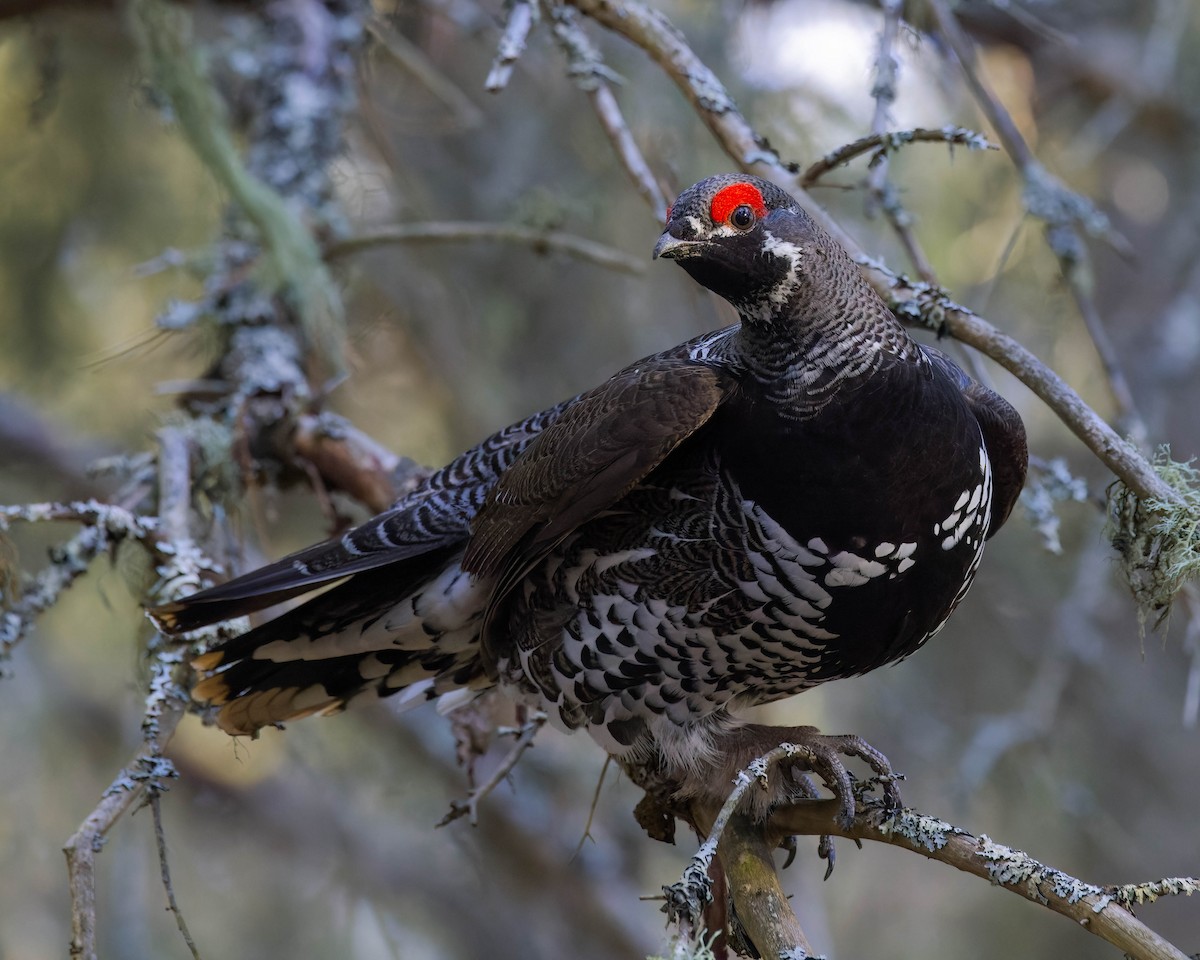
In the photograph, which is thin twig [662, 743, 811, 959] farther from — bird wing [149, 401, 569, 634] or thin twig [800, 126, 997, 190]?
thin twig [800, 126, 997, 190]

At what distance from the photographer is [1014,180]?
17.6ft

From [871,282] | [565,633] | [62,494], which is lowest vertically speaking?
[565,633]

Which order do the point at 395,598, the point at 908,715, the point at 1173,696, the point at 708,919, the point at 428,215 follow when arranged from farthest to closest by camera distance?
the point at 1173,696, the point at 908,715, the point at 428,215, the point at 395,598, the point at 708,919

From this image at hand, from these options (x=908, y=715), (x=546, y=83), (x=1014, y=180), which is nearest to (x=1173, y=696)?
(x=908, y=715)

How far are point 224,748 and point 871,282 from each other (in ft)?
14.3

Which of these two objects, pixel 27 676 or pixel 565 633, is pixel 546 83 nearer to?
pixel 565 633

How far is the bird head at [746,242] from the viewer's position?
2275mm

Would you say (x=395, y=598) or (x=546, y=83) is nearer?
(x=395, y=598)

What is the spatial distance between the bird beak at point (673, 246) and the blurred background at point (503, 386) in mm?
1900

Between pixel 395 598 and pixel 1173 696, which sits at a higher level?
pixel 1173 696

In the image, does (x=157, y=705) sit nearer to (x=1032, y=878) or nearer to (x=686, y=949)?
(x=686, y=949)

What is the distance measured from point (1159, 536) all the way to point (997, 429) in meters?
0.51

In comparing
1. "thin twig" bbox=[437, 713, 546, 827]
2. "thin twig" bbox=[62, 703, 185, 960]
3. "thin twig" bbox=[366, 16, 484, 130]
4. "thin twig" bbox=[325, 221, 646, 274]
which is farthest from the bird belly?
"thin twig" bbox=[366, 16, 484, 130]

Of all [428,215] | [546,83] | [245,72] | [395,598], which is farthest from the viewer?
[546,83]
